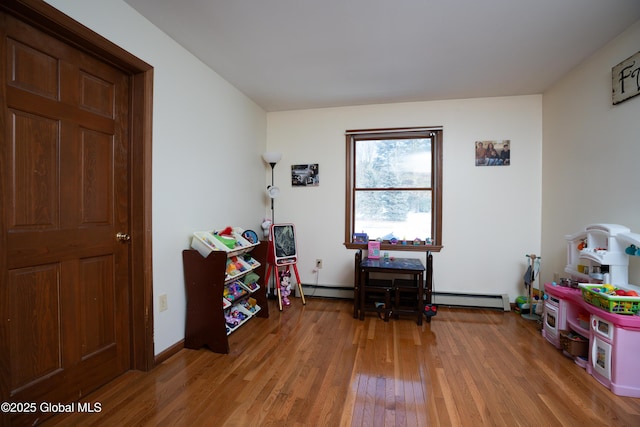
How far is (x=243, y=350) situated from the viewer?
224cm

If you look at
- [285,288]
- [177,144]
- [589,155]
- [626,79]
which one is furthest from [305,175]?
[626,79]

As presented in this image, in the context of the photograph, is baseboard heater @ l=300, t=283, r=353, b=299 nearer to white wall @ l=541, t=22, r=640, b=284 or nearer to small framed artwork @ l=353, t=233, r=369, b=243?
small framed artwork @ l=353, t=233, r=369, b=243

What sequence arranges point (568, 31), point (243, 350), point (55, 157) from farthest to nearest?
point (243, 350) < point (568, 31) < point (55, 157)

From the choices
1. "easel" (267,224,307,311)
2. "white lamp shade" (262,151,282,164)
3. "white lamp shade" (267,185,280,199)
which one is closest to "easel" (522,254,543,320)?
"easel" (267,224,307,311)

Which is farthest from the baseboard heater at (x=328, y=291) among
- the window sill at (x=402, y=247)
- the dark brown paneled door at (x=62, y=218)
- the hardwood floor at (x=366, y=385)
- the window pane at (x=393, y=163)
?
the dark brown paneled door at (x=62, y=218)

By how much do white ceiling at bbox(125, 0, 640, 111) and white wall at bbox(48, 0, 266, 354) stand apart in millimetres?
162

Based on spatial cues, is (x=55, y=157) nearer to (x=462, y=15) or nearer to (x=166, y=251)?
(x=166, y=251)

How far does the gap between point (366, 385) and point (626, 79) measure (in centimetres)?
286

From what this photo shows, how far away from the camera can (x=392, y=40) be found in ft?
6.94

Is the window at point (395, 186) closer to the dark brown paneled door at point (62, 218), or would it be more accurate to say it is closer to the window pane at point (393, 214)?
the window pane at point (393, 214)

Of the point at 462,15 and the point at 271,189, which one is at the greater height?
the point at 462,15

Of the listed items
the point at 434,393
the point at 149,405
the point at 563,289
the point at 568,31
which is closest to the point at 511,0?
the point at 568,31

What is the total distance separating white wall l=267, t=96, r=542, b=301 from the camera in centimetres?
318

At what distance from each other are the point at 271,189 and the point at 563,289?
9.98 ft
